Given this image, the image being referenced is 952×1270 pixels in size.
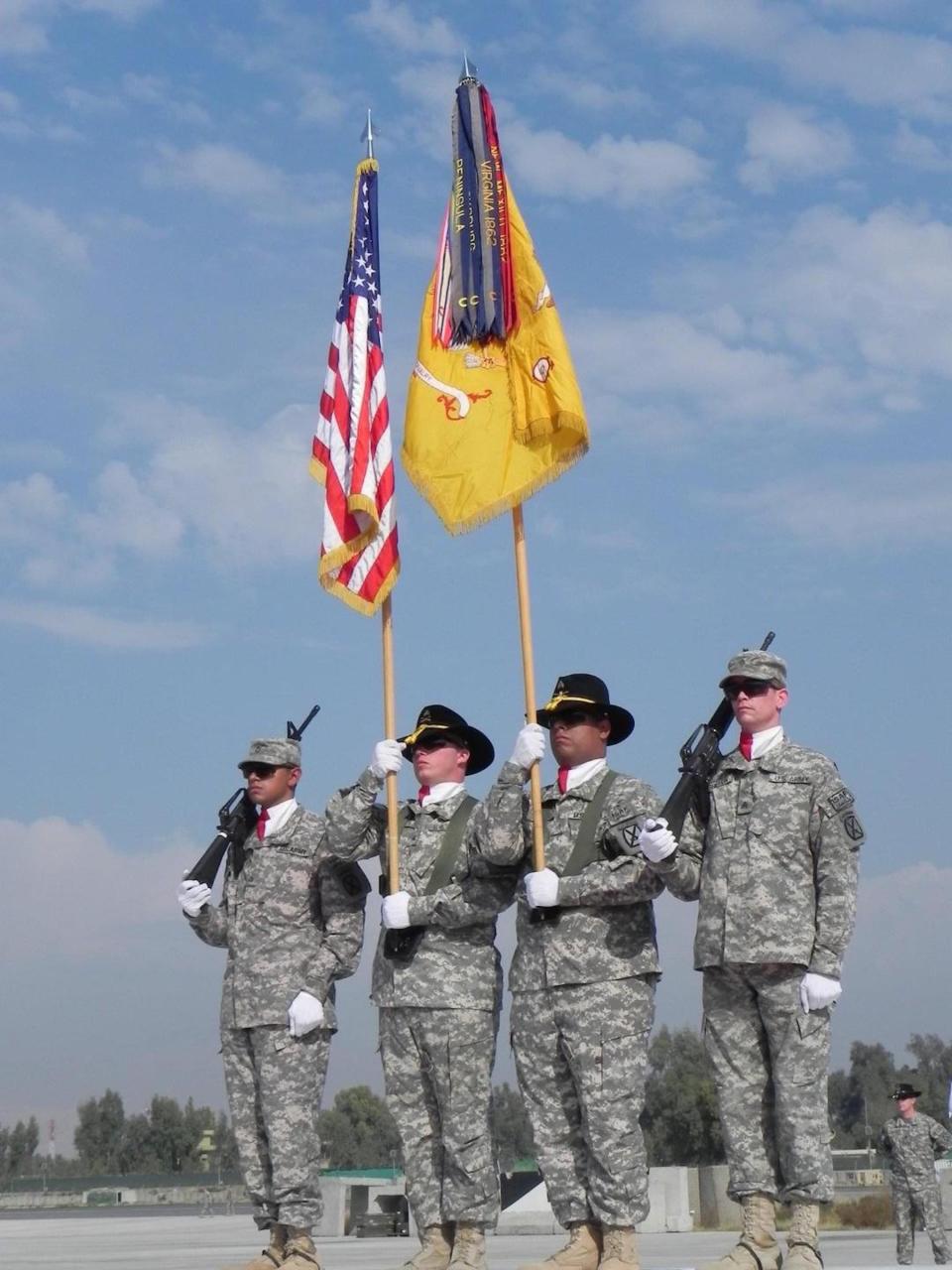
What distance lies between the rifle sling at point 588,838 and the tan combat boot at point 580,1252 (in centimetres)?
136

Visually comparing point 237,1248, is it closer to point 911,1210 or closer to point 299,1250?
point 911,1210

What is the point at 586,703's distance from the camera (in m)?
6.84

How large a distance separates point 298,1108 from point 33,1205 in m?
44.3

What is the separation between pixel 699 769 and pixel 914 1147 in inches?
401

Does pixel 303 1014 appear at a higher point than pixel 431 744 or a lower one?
lower

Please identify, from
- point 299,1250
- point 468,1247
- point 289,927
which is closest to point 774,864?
point 468,1247

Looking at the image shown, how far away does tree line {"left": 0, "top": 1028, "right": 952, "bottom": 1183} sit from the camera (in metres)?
48.9

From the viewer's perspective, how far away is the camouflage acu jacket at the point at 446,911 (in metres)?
6.71

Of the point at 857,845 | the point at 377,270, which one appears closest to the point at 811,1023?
the point at 857,845

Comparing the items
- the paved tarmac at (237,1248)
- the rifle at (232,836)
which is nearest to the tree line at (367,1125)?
the paved tarmac at (237,1248)

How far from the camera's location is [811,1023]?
6.06m

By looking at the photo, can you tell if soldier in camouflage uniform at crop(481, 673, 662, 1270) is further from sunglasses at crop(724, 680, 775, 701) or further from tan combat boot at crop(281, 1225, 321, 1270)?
tan combat boot at crop(281, 1225, 321, 1270)

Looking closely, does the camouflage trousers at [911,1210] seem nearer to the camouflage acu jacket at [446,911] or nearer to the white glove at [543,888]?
the camouflage acu jacket at [446,911]

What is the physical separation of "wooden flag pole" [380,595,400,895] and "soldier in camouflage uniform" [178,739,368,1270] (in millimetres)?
480
